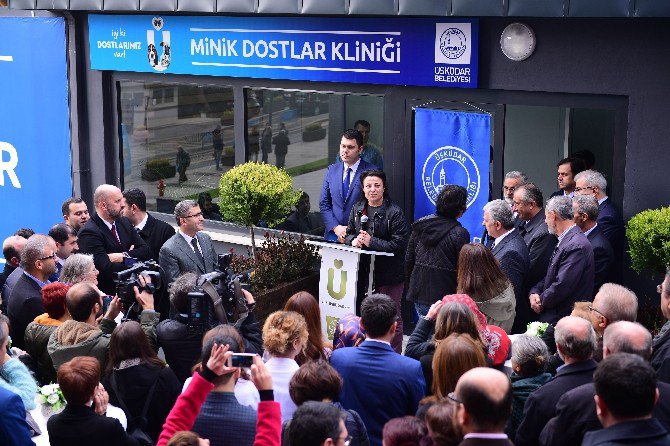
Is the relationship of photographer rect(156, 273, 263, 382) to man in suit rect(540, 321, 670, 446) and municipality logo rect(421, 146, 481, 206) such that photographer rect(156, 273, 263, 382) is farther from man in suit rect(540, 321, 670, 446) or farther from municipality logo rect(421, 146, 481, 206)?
municipality logo rect(421, 146, 481, 206)

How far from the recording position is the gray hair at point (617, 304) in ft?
21.2

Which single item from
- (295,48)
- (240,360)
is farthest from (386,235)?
(240,360)

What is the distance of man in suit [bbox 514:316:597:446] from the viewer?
18.0ft

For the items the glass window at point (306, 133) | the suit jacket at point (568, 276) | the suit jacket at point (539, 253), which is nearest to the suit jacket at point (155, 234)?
the glass window at point (306, 133)

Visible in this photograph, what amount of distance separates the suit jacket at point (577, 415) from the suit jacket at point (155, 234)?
579cm

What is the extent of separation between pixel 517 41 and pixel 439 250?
2382 millimetres

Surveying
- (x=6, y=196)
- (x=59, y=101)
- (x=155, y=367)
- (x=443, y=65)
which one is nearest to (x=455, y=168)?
(x=443, y=65)

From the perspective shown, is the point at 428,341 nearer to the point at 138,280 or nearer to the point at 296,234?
the point at 138,280

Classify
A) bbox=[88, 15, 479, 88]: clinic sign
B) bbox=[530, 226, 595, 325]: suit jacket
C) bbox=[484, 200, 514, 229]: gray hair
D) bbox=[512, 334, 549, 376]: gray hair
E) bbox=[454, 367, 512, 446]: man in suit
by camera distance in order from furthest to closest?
bbox=[88, 15, 479, 88]: clinic sign < bbox=[484, 200, 514, 229]: gray hair < bbox=[530, 226, 595, 325]: suit jacket < bbox=[512, 334, 549, 376]: gray hair < bbox=[454, 367, 512, 446]: man in suit

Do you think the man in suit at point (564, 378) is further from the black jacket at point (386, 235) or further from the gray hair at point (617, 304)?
the black jacket at point (386, 235)

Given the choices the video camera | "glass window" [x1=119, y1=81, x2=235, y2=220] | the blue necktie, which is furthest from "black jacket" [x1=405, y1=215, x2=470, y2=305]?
"glass window" [x1=119, y1=81, x2=235, y2=220]

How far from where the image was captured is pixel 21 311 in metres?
7.75

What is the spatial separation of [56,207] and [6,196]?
990 millimetres

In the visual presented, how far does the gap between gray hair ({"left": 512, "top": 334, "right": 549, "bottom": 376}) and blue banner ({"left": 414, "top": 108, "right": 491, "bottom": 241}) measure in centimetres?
416
